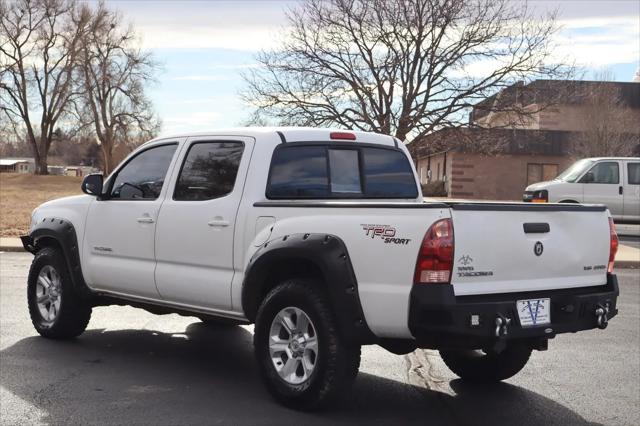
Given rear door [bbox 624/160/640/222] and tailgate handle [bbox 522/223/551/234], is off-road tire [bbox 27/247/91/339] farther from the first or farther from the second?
rear door [bbox 624/160/640/222]

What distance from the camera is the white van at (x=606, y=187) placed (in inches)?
885

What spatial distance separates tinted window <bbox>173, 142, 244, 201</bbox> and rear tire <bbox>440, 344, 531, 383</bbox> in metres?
2.12

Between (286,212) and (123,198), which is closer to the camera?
(286,212)

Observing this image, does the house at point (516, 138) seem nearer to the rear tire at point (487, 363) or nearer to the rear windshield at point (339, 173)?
the rear windshield at point (339, 173)

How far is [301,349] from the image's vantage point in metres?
5.62

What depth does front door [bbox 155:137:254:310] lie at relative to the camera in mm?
6242

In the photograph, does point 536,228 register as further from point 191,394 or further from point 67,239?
point 67,239

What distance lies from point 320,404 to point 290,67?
2949cm

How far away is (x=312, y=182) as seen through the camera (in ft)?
21.4

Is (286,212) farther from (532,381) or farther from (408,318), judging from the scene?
(532,381)

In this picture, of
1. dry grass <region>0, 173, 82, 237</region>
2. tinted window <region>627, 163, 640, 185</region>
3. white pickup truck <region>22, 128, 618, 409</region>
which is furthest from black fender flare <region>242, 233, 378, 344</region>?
dry grass <region>0, 173, 82, 237</region>

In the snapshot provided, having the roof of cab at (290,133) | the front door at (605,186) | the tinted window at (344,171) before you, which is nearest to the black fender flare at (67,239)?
the roof of cab at (290,133)

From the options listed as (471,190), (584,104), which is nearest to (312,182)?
(471,190)

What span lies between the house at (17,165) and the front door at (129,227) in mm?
153161
